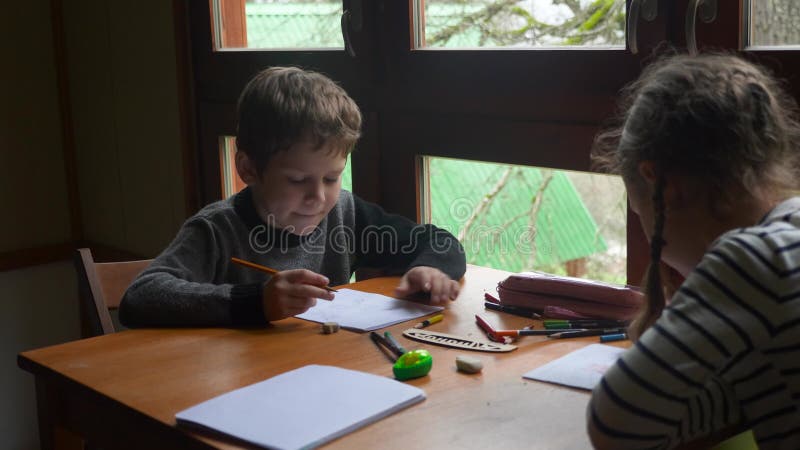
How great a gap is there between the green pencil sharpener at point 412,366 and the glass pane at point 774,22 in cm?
84

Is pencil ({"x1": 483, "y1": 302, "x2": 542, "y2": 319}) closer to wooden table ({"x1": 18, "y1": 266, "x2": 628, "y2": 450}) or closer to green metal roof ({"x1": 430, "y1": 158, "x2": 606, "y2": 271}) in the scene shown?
wooden table ({"x1": 18, "y1": 266, "x2": 628, "y2": 450})

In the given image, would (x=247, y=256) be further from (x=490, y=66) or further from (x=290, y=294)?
(x=490, y=66)

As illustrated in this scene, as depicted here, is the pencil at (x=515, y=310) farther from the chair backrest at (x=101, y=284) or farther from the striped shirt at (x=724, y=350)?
the chair backrest at (x=101, y=284)

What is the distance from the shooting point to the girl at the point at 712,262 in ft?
2.86

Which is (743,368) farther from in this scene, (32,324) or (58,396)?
(32,324)

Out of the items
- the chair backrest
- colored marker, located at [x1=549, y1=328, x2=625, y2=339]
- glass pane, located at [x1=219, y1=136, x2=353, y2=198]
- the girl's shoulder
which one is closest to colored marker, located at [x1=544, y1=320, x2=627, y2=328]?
colored marker, located at [x1=549, y1=328, x2=625, y2=339]

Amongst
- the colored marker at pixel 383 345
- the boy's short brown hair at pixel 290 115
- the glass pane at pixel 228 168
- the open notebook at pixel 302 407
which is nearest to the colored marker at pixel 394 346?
the colored marker at pixel 383 345

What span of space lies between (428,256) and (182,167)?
1390mm

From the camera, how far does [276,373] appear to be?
4.10 feet

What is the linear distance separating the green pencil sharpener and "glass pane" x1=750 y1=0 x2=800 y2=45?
84 cm

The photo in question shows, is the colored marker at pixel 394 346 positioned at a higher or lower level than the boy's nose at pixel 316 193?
lower

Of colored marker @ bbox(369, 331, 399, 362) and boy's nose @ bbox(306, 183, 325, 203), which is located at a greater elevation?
boy's nose @ bbox(306, 183, 325, 203)

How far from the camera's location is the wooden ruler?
1339 millimetres

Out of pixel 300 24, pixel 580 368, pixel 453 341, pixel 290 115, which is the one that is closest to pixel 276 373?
pixel 453 341
